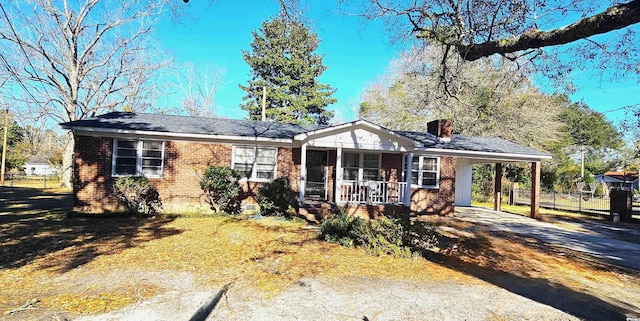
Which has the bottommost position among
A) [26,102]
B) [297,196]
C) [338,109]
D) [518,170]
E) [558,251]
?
[558,251]

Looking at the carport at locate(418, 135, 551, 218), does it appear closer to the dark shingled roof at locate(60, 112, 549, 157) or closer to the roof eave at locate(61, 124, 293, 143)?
the dark shingled roof at locate(60, 112, 549, 157)

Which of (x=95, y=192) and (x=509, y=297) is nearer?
(x=509, y=297)

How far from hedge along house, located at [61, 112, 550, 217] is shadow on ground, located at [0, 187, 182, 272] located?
1.29 meters

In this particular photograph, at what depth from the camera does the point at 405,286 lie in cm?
526

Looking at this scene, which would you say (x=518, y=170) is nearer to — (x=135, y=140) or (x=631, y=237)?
(x=631, y=237)

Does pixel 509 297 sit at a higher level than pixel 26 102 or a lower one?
lower

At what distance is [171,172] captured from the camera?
1142 cm

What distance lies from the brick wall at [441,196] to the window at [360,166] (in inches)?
72.5

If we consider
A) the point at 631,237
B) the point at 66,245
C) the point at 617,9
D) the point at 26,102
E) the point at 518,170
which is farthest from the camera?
the point at 518,170

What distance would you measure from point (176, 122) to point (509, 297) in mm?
11916

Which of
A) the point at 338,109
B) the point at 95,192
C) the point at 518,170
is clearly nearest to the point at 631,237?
the point at 518,170

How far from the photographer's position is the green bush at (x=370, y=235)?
7074mm

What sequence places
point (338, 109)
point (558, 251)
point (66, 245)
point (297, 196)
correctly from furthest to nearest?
point (338, 109), point (297, 196), point (558, 251), point (66, 245)

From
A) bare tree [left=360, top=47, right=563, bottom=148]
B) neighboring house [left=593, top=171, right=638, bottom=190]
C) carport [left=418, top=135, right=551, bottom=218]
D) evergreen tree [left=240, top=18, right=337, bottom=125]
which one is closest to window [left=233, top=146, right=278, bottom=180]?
carport [left=418, top=135, right=551, bottom=218]
